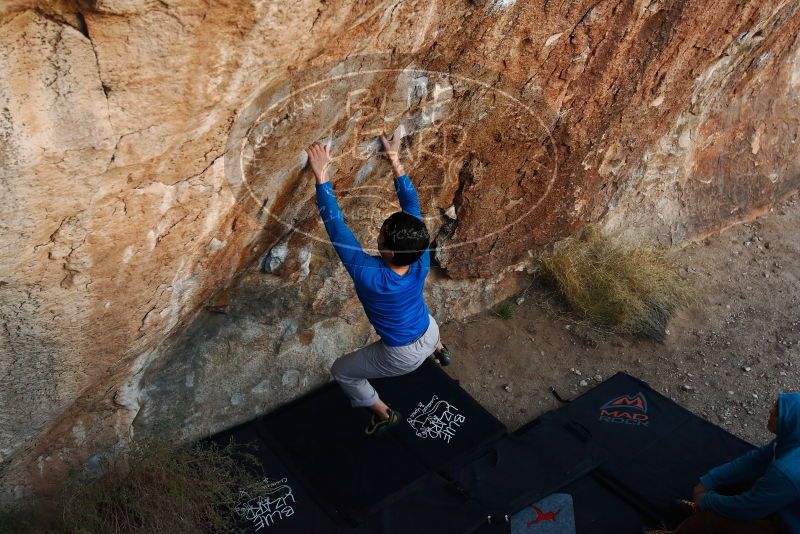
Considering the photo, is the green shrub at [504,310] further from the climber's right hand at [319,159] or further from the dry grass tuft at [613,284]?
the climber's right hand at [319,159]

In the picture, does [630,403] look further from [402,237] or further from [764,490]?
[402,237]

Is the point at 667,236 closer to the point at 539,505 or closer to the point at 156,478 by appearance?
the point at 539,505

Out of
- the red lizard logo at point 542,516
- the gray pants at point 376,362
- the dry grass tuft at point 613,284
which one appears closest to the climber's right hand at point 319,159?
the gray pants at point 376,362

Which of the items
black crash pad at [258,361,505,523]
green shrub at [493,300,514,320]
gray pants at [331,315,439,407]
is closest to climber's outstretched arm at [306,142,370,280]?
gray pants at [331,315,439,407]

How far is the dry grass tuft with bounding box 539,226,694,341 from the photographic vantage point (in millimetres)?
3973

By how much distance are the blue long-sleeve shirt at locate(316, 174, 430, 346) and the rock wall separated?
318 millimetres

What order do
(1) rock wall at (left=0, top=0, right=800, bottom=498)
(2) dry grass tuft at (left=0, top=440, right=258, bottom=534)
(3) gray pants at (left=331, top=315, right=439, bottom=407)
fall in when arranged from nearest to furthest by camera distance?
(1) rock wall at (left=0, top=0, right=800, bottom=498)
(2) dry grass tuft at (left=0, top=440, right=258, bottom=534)
(3) gray pants at (left=331, top=315, right=439, bottom=407)

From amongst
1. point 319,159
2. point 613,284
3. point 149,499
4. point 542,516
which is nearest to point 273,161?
point 319,159

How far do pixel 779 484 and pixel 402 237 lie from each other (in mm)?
1399

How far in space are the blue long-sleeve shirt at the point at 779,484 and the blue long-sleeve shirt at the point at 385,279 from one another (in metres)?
1.26

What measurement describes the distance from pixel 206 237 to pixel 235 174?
31cm

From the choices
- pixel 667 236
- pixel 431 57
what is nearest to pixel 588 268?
pixel 667 236

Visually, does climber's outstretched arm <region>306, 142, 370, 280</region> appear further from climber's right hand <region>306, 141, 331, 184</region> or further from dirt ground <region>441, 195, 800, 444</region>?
dirt ground <region>441, 195, 800, 444</region>

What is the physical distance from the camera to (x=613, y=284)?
3996 millimetres
